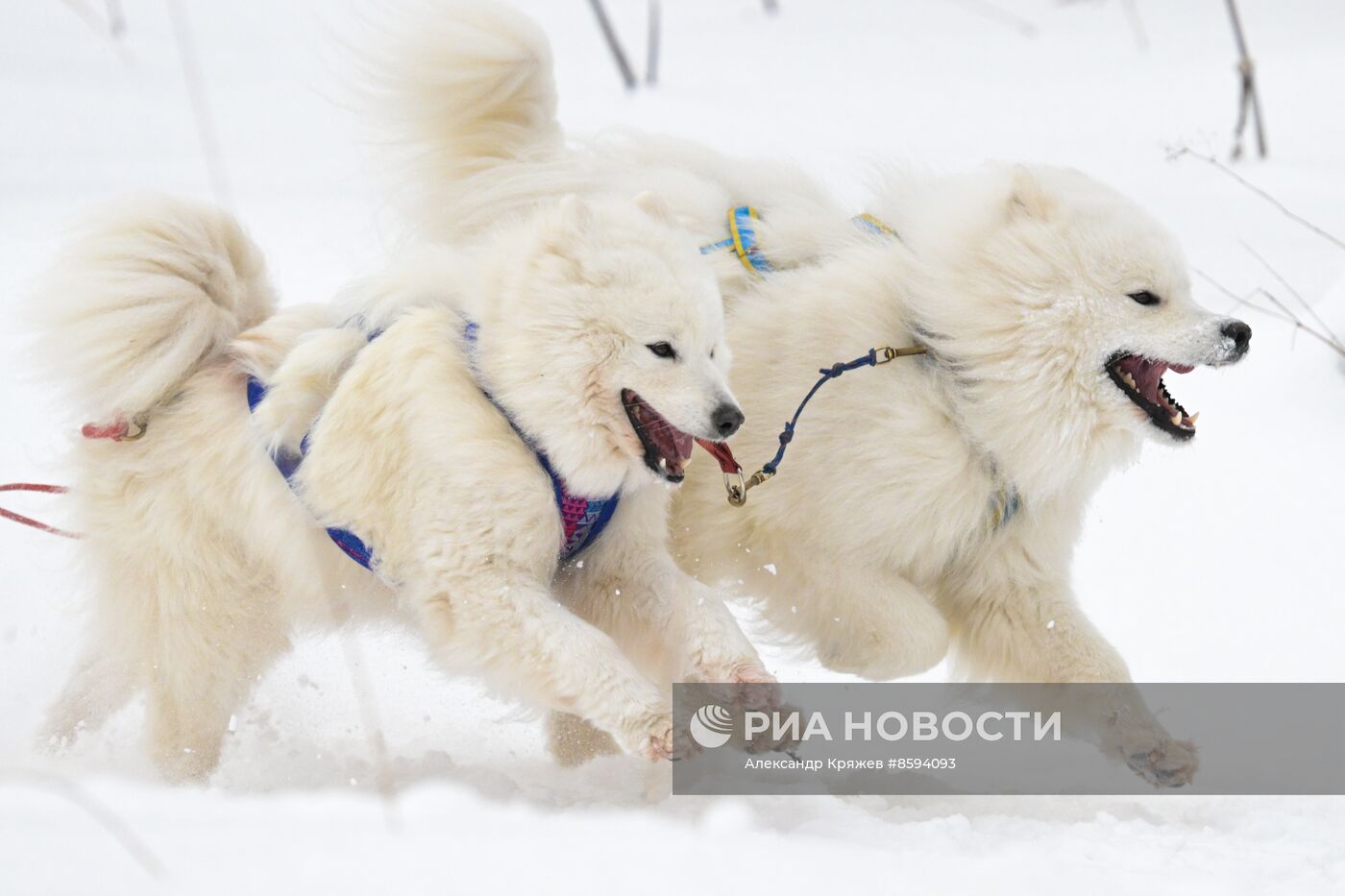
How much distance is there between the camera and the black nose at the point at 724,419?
2.81 m

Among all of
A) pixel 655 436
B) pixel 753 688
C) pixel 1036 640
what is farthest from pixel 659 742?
pixel 1036 640

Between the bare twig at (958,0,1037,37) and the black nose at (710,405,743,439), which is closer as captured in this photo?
the black nose at (710,405,743,439)

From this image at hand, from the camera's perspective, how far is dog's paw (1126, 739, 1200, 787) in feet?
10.8

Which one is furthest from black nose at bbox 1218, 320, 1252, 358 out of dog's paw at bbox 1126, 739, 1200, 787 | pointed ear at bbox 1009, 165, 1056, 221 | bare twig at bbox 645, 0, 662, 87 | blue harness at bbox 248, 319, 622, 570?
bare twig at bbox 645, 0, 662, 87

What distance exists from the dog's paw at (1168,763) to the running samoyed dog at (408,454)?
1.17 m

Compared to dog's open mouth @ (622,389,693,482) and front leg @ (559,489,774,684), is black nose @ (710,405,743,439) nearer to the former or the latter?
dog's open mouth @ (622,389,693,482)

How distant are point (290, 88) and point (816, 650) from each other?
8.80 metres

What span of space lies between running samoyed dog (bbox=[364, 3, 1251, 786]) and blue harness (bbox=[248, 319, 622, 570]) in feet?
1.83

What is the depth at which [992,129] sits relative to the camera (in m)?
9.86

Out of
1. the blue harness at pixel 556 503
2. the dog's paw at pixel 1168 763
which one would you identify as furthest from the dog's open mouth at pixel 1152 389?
the blue harness at pixel 556 503

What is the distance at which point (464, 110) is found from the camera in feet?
13.4

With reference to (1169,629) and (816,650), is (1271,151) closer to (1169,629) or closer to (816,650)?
(1169,629)

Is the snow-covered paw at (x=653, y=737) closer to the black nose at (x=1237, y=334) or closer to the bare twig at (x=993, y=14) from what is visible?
the black nose at (x=1237, y=334)

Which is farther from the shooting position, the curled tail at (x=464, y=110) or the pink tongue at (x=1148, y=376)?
the curled tail at (x=464, y=110)
